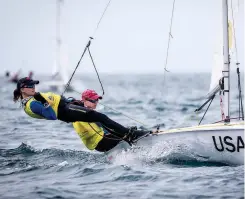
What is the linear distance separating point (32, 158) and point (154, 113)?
1001 centimetres

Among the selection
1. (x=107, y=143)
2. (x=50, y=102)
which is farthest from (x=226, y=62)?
(x=50, y=102)

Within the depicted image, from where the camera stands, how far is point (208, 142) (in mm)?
7020

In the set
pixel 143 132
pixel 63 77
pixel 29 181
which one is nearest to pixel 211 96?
pixel 143 132

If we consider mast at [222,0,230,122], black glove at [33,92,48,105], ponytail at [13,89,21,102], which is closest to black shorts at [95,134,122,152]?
black glove at [33,92,48,105]

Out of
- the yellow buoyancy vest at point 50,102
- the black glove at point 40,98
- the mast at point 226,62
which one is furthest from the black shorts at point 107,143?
the mast at point 226,62

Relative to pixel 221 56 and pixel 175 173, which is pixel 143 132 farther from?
pixel 221 56

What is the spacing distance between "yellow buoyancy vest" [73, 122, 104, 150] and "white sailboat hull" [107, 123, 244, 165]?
710 mm

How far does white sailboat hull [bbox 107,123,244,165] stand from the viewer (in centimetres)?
673

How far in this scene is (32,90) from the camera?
294 inches

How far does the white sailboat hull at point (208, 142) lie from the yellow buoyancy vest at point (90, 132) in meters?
0.71

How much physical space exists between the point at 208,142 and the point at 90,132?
75.0 inches

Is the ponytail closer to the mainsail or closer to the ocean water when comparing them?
the ocean water

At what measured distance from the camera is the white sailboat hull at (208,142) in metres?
6.73

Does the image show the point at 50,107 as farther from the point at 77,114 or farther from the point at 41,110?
the point at 77,114
